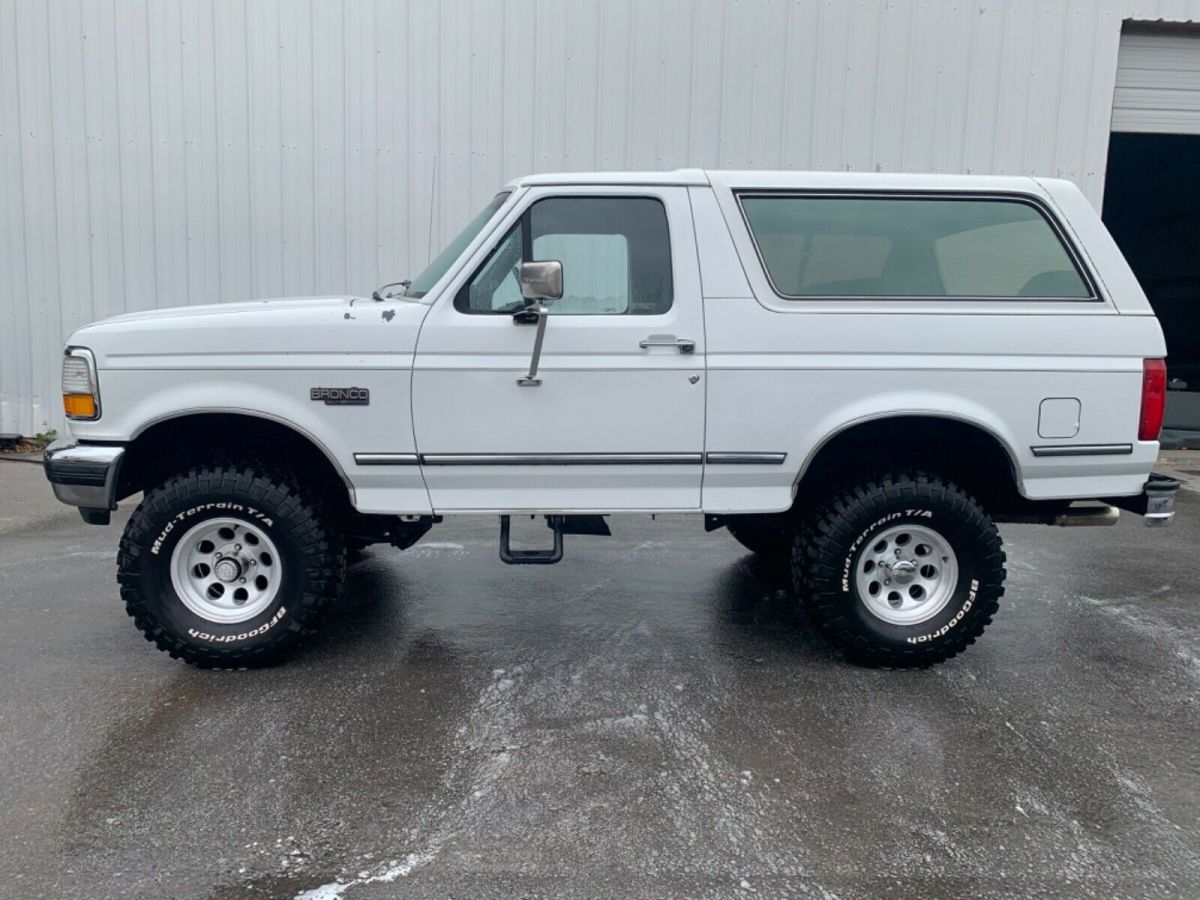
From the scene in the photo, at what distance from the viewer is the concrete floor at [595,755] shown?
2.67m

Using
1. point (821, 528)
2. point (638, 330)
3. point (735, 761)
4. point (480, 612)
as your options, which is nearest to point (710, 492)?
point (821, 528)

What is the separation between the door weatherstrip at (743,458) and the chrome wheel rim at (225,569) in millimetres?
1963

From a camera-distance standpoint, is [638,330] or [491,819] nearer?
[491,819]

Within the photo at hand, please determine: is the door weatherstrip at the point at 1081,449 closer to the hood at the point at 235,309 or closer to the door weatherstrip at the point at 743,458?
the door weatherstrip at the point at 743,458

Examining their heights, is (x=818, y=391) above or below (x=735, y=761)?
above

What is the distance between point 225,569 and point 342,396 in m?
0.96

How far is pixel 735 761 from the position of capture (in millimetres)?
3316

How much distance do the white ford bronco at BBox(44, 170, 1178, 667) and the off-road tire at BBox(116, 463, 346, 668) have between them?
0.4 inches

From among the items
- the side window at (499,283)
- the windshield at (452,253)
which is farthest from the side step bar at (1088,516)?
the windshield at (452,253)

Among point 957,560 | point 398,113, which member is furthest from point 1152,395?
point 398,113

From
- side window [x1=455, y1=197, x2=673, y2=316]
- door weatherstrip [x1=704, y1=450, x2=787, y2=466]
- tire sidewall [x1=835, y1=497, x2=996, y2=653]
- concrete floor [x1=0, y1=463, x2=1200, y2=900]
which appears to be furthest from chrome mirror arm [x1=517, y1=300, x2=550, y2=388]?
tire sidewall [x1=835, y1=497, x2=996, y2=653]

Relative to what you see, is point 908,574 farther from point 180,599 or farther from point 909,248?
point 180,599

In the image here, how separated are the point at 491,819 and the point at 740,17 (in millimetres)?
8514

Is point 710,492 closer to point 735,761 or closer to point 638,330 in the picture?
point 638,330
